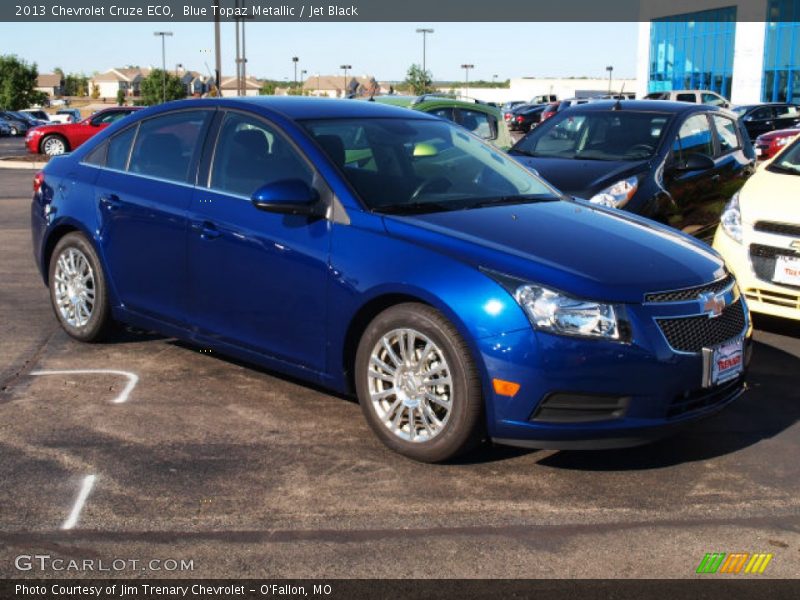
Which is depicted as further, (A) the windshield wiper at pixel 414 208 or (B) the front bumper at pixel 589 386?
(A) the windshield wiper at pixel 414 208

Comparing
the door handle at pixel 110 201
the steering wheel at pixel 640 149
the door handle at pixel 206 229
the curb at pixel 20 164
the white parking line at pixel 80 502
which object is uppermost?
the steering wheel at pixel 640 149

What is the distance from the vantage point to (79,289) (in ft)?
21.1

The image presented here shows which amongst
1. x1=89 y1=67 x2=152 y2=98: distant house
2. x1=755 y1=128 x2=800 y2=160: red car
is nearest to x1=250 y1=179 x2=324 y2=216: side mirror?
x1=755 y1=128 x2=800 y2=160: red car

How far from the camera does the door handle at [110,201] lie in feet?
19.8

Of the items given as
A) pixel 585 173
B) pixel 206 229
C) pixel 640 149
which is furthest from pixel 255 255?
pixel 640 149

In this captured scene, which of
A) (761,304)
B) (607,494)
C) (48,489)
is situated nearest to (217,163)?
(48,489)

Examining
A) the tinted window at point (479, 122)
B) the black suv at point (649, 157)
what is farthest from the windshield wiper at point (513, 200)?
the tinted window at point (479, 122)

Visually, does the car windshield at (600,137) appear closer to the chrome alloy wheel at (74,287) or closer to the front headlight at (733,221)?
the front headlight at (733,221)

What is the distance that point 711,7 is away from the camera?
53.7 m

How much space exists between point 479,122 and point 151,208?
861 cm

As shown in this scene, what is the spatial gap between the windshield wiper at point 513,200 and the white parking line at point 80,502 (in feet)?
7.34

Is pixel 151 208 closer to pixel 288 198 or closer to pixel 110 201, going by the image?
pixel 110 201

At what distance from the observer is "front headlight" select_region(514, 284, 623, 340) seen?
4.18 metres

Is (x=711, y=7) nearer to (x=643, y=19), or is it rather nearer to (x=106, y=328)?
(x=643, y=19)
